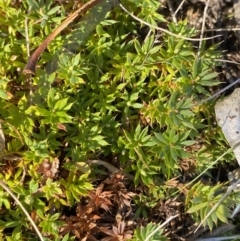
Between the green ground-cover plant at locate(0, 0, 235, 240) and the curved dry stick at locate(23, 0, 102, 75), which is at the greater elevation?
the curved dry stick at locate(23, 0, 102, 75)

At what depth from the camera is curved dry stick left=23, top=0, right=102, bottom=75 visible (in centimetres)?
232

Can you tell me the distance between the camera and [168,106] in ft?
8.14

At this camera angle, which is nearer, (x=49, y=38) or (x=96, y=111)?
(x=49, y=38)

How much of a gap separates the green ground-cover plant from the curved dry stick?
0.26 feet

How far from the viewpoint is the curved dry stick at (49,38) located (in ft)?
7.61

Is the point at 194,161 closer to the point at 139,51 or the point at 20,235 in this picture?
the point at 139,51

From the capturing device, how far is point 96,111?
8.49 ft

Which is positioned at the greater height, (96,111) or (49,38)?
(49,38)

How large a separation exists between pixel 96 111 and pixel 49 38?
0.45 meters

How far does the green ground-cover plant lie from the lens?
7.90ft

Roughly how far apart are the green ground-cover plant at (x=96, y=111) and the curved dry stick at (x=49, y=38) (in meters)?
0.08

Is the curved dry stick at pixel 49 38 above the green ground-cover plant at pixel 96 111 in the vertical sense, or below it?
above

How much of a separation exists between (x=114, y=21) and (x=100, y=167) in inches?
29.9

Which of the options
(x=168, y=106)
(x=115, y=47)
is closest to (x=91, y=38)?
(x=115, y=47)
